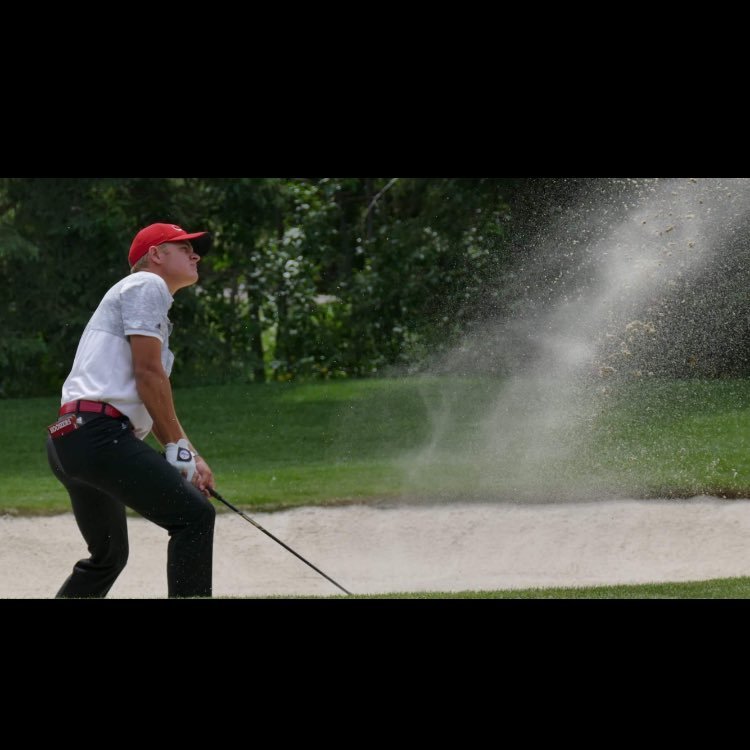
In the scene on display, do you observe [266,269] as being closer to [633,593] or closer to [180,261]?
[633,593]

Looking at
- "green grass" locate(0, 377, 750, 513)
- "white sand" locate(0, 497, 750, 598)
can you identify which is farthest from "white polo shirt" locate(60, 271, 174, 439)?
"green grass" locate(0, 377, 750, 513)

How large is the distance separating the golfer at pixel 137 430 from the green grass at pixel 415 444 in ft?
11.9

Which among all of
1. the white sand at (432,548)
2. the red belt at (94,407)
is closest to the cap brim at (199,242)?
the red belt at (94,407)

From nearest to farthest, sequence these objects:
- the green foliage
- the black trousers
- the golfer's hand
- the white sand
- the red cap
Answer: the black trousers
the golfer's hand
the red cap
the white sand
the green foliage

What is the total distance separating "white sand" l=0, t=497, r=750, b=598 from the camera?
22.0 feet

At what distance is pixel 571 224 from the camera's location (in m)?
13.1

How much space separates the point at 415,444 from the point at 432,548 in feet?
9.10

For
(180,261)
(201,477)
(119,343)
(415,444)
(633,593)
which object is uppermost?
(415,444)

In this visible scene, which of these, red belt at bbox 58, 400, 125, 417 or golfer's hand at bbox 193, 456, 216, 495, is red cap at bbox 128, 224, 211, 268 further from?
golfer's hand at bbox 193, 456, 216, 495

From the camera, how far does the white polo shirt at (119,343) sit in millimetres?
3994

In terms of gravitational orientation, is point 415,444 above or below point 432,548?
above

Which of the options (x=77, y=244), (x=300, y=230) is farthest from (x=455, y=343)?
(x=77, y=244)

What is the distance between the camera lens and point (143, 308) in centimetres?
399

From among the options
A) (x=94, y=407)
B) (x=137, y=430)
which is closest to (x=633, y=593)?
(x=137, y=430)
